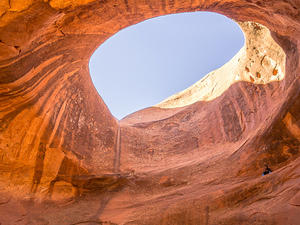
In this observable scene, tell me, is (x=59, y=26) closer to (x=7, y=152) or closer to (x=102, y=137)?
(x=7, y=152)

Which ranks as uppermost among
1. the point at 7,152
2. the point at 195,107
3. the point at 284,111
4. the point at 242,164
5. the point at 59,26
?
the point at 195,107

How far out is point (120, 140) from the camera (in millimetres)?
10828

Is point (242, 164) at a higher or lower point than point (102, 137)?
lower

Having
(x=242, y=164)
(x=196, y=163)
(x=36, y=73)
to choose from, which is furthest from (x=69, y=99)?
(x=242, y=164)

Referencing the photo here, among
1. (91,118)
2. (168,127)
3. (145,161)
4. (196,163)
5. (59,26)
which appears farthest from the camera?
(168,127)

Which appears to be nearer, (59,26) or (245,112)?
(59,26)

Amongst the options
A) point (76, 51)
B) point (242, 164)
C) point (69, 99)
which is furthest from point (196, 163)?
point (76, 51)

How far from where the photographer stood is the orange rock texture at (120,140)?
4.79 m

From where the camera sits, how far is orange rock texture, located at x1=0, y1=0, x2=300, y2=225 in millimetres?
4793

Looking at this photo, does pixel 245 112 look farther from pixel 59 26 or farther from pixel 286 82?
pixel 59 26

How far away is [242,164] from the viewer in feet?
22.8

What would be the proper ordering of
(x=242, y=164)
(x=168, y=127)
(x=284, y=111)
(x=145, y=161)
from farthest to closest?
(x=168, y=127) < (x=145, y=161) < (x=242, y=164) < (x=284, y=111)

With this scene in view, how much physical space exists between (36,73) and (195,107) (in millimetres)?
9765

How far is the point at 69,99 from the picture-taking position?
8.09 meters
